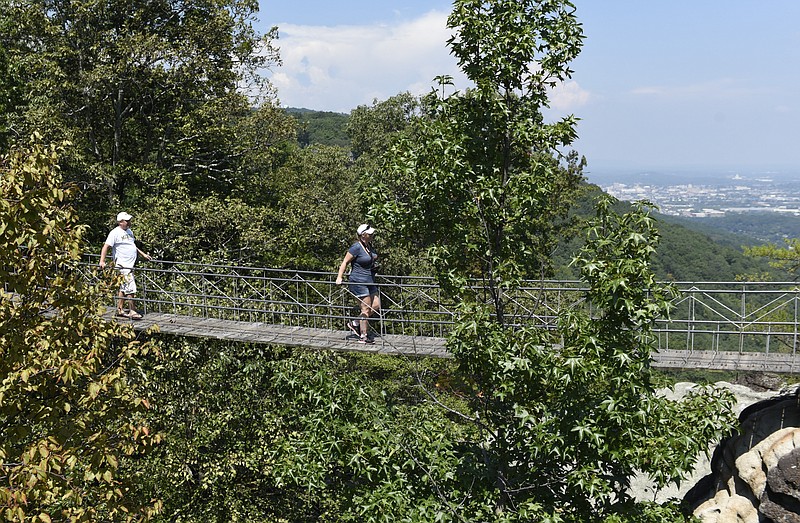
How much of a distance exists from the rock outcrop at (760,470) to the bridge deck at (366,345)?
92cm

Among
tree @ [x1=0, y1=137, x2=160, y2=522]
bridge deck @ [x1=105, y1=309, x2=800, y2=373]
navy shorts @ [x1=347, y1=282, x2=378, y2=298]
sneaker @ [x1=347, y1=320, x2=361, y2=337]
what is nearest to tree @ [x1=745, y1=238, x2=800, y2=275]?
bridge deck @ [x1=105, y1=309, x2=800, y2=373]

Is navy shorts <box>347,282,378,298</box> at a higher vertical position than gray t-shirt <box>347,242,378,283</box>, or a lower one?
lower

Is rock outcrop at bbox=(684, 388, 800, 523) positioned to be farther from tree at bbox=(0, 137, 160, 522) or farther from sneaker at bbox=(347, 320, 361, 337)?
tree at bbox=(0, 137, 160, 522)

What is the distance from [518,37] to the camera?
674cm

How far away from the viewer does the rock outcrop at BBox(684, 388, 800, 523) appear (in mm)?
10102

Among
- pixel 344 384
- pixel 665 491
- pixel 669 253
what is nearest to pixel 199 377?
pixel 344 384

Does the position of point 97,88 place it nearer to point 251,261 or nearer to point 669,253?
point 251,261

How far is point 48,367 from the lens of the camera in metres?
6.30

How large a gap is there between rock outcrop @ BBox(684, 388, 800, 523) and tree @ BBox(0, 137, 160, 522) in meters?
8.12

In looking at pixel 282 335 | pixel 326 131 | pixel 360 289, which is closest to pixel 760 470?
pixel 360 289

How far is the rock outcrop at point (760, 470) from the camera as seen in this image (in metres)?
10.1

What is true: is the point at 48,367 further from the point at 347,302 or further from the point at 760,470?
the point at 347,302

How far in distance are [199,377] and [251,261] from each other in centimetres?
665

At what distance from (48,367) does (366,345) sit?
4806 mm
